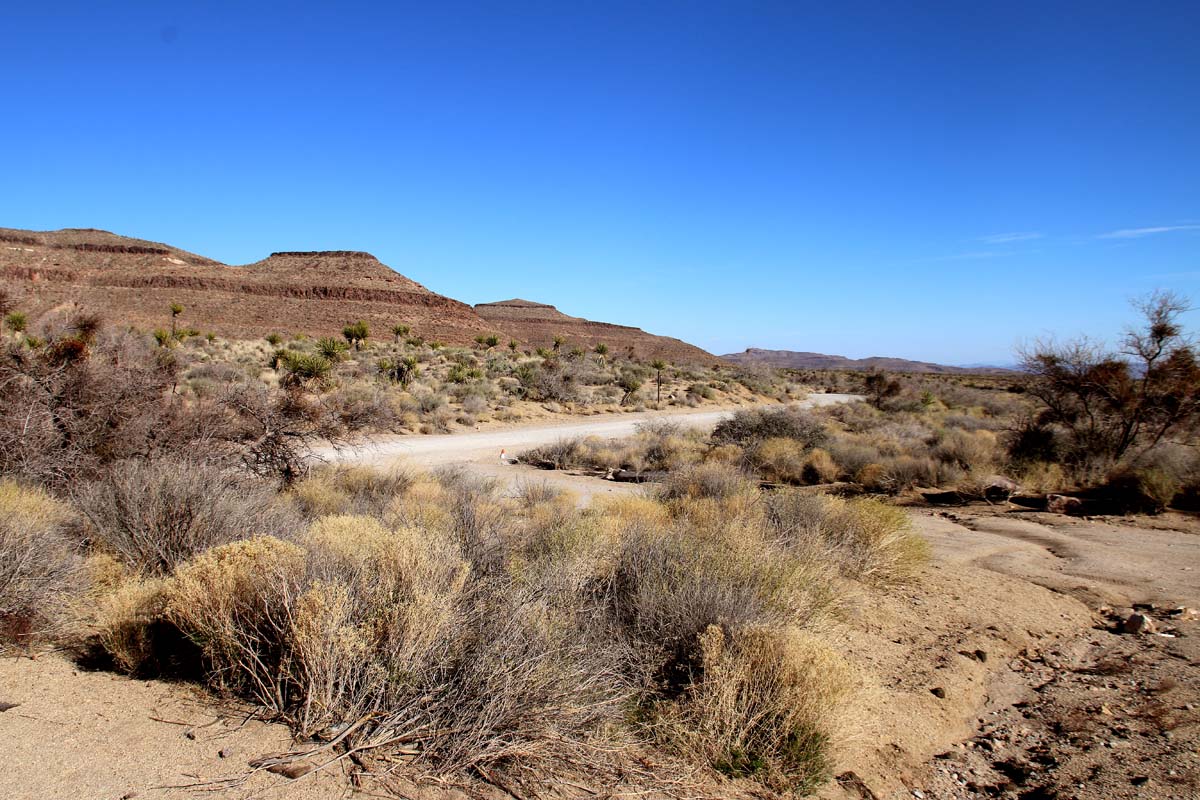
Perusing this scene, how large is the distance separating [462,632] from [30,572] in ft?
10.1

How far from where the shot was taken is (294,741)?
3475 mm

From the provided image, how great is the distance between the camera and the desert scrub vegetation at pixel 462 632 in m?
3.63

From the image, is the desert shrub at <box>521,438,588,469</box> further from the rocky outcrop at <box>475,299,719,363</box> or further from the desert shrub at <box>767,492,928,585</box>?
the rocky outcrop at <box>475,299,719,363</box>

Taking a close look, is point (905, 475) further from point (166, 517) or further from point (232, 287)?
point (232, 287)

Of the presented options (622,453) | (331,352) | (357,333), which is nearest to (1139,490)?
(622,453)

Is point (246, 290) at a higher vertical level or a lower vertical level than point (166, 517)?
higher

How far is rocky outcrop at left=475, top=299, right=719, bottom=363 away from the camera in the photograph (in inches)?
3167

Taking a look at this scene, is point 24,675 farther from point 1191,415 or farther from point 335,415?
point 1191,415

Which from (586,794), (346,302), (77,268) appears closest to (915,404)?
(586,794)

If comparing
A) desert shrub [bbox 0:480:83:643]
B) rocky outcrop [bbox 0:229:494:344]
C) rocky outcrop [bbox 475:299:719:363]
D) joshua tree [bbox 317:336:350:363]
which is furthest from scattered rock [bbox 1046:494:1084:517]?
rocky outcrop [bbox 475:299:719:363]

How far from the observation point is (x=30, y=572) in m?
4.56

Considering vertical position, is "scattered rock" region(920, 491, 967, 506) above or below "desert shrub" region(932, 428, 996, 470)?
below

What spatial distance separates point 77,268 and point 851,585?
75.5 meters

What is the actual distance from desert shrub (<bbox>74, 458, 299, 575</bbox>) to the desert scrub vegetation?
2 centimetres
